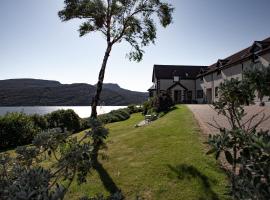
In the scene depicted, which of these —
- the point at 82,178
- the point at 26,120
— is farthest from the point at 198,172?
the point at 26,120

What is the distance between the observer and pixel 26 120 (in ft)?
65.1

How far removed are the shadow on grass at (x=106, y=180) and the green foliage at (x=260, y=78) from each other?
5.86 m

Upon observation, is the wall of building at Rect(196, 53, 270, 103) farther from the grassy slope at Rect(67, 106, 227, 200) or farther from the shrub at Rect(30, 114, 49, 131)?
the grassy slope at Rect(67, 106, 227, 200)

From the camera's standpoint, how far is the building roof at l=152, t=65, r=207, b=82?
5353 centimetres

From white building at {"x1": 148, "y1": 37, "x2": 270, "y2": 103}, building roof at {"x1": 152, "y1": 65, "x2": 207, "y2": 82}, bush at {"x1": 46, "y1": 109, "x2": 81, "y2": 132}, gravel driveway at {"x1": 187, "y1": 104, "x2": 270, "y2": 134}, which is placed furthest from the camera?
building roof at {"x1": 152, "y1": 65, "x2": 207, "y2": 82}

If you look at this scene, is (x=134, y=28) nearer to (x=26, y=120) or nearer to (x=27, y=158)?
(x=26, y=120)

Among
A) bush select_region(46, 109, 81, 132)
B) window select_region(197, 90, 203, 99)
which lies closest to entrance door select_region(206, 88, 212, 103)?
window select_region(197, 90, 203, 99)

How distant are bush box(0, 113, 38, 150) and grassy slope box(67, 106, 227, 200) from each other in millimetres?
10048

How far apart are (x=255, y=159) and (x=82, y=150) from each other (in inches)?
87.7

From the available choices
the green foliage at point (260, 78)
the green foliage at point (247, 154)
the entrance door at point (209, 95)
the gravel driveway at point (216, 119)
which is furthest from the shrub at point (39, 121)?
the entrance door at point (209, 95)

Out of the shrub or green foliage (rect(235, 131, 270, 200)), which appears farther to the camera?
the shrub

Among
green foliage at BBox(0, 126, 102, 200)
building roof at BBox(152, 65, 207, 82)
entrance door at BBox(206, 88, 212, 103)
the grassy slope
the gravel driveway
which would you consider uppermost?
building roof at BBox(152, 65, 207, 82)

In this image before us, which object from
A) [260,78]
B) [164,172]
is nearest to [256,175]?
[260,78]

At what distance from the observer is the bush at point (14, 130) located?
725 inches
